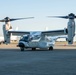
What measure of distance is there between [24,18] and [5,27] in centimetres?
314

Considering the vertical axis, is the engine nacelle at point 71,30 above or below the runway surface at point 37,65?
above

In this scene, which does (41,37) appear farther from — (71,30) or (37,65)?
(37,65)

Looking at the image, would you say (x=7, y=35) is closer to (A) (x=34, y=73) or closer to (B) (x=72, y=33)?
(B) (x=72, y=33)

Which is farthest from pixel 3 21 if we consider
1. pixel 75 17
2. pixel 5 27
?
pixel 75 17

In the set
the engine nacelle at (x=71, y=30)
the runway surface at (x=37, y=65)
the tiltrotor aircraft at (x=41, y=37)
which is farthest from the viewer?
the tiltrotor aircraft at (x=41, y=37)

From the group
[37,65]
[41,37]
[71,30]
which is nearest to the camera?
[37,65]

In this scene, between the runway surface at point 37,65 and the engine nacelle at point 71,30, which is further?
the engine nacelle at point 71,30

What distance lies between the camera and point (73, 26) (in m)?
38.0

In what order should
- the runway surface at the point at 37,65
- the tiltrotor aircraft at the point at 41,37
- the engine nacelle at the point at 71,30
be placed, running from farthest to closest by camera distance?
the tiltrotor aircraft at the point at 41,37
the engine nacelle at the point at 71,30
the runway surface at the point at 37,65

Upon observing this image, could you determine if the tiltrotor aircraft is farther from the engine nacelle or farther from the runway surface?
the runway surface

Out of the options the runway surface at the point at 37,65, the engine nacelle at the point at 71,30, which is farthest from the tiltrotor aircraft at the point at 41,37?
the runway surface at the point at 37,65

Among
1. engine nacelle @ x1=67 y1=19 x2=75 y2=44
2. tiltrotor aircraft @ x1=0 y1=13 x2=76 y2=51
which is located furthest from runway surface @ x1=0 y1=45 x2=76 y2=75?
tiltrotor aircraft @ x1=0 y1=13 x2=76 y2=51

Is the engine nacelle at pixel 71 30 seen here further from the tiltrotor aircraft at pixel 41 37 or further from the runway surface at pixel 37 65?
the runway surface at pixel 37 65

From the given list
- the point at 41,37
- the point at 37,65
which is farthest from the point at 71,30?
the point at 37,65
